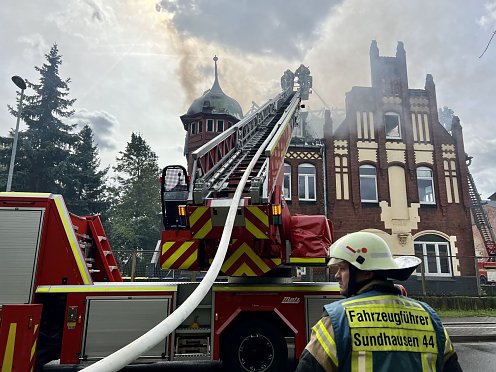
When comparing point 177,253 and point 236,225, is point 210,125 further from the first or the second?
point 236,225

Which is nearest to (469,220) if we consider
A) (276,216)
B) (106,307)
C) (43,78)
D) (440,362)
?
(276,216)

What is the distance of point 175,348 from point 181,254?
136cm

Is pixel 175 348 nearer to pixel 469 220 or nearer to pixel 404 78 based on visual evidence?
pixel 469 220

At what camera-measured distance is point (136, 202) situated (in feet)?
128

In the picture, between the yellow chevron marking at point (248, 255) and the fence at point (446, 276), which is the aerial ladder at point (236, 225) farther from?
the fence at point (446, 276)

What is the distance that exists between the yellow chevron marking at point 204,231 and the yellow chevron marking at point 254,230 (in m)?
0.55

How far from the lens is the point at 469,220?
2041cm

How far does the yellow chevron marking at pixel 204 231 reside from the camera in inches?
215

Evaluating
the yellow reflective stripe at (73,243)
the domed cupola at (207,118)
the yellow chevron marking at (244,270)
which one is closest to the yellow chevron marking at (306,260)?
the yellow chevron marking at (244,270)

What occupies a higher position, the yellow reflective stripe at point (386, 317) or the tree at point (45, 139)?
the tree at point (45, 139)

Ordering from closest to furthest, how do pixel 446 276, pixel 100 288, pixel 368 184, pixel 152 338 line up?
pixel 152 338
pixel 100 288
pixel 446 276
pixel 368 184

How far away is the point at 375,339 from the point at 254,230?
361 centimetres

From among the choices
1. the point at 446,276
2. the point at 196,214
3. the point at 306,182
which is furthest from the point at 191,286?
the point at 446,276

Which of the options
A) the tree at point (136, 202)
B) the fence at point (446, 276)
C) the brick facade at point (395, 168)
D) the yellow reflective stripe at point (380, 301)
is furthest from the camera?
the tree at point (136, 202)
